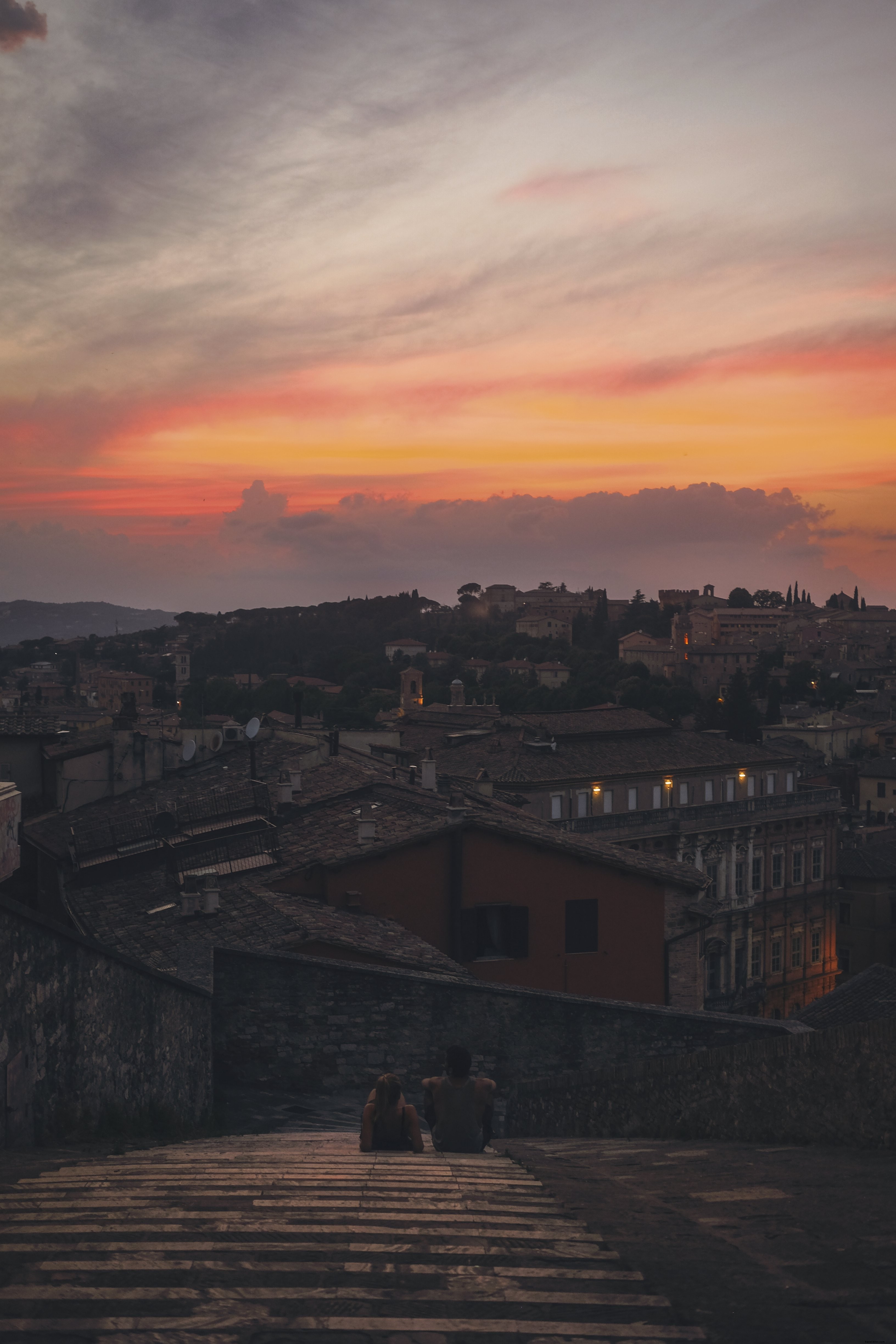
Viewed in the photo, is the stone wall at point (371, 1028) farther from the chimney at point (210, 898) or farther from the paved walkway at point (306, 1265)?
the paved walkway at point (306, 1265)

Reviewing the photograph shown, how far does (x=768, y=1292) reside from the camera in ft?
12.4

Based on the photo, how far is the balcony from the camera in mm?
41844

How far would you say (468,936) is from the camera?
19.7 m

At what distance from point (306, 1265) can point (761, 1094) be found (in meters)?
4.17

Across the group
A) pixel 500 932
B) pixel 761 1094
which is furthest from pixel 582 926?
pixel 761 1094

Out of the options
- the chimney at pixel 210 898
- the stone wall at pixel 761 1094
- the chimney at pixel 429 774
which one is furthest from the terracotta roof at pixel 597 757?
the stone wall at pixel 761 1094

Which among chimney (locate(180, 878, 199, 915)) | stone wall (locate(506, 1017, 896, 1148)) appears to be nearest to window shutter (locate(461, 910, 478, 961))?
chimney (locate(180, 878, 199, 915))

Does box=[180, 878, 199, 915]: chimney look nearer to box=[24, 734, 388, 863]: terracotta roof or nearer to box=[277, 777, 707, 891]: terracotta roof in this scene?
box=[277, 777, 707, 891]: terracotta roof

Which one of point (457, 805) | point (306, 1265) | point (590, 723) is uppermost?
point (590, 723)

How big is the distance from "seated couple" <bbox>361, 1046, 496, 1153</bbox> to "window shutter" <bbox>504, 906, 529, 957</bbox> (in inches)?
459

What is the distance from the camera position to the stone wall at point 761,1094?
20.5 feet

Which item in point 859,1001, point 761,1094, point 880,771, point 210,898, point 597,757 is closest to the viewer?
point 761,1094

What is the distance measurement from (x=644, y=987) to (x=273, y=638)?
168117mm

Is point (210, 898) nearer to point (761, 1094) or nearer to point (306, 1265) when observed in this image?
point (761, 1094)
